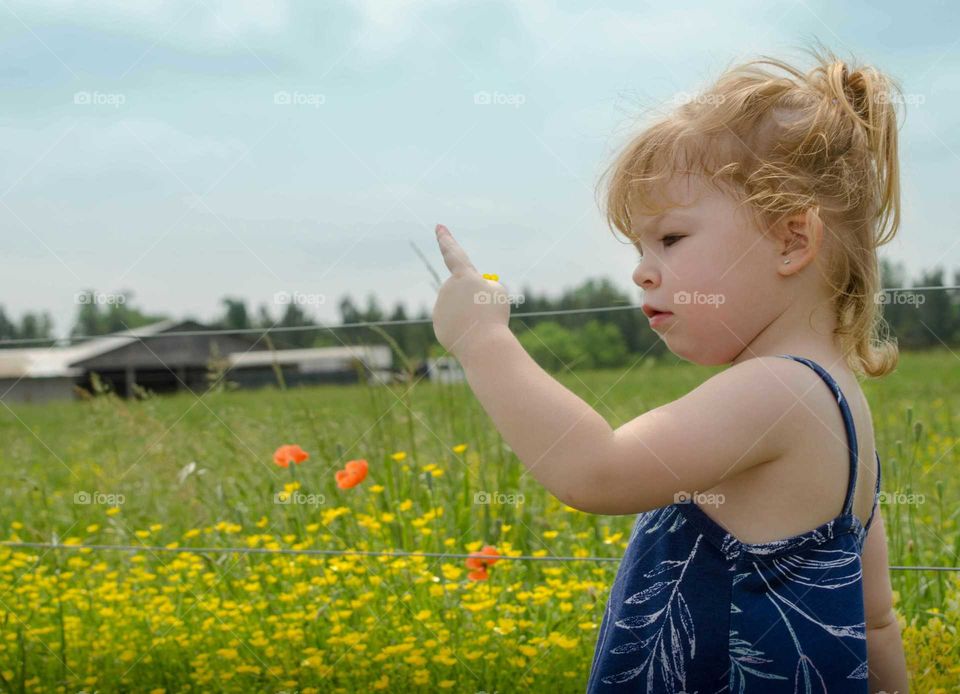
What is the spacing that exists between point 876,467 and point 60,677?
5.84ft

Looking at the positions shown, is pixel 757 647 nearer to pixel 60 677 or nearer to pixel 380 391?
pixel 60 677

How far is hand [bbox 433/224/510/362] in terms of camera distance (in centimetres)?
109

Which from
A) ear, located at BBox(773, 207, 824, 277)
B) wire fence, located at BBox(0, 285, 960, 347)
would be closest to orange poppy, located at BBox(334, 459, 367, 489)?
wire fence, located at BBox(0, 285, 960, 347)

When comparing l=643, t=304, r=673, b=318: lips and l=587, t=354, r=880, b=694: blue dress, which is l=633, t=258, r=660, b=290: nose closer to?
l=643, t=304, r=673, b=318: lips

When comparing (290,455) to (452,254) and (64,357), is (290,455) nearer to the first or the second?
(452,254)

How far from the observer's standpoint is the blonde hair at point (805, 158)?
115 centimetres

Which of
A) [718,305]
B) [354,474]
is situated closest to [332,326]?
[354,474]

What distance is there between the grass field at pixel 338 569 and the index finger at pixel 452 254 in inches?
40.1

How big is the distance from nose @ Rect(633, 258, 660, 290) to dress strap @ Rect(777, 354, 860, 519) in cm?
17

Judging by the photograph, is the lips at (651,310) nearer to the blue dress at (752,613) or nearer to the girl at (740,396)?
the girl at (740,396)

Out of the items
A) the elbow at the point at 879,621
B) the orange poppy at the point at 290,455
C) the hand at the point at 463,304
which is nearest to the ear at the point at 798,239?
the hand at the point at 463,304

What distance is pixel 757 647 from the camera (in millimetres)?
1071

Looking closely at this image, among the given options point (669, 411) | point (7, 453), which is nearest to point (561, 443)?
point (669, 411)

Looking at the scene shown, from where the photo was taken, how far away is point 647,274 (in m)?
1.16
